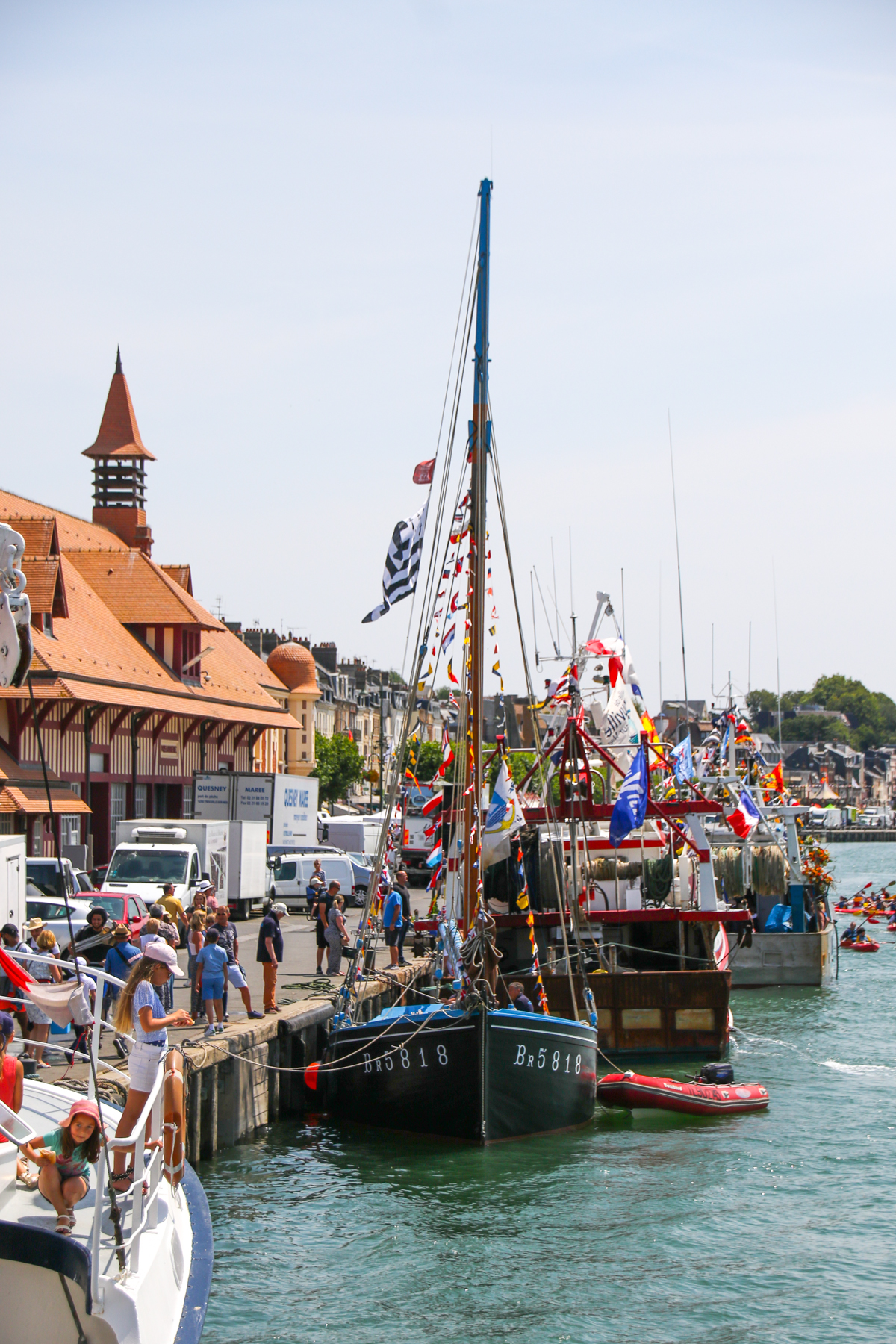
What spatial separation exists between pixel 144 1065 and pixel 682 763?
20.3 m

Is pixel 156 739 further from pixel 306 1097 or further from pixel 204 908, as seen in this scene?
pixel 306 1097

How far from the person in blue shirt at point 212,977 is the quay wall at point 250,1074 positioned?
28cm

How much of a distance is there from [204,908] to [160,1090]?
12.7m

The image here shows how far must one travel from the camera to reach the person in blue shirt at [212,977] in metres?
17.6

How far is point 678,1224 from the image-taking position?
15.0 m

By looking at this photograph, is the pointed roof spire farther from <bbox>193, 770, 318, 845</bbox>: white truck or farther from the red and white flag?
the red and white flag

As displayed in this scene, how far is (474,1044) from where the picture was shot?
1702 centimetres

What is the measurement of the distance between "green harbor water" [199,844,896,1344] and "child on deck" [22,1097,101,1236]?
12.1ft

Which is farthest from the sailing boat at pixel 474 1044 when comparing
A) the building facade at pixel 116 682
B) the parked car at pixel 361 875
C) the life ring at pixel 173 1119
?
the parked car at pixel 361 875

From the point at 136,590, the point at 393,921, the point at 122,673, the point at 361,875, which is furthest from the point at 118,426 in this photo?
the point at 393,921

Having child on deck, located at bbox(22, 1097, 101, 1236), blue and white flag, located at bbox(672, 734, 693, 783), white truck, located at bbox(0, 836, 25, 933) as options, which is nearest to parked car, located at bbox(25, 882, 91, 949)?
white truck, located at bbox(0, 836, 25, 933)

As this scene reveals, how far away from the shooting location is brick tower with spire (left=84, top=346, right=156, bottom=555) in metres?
55.8

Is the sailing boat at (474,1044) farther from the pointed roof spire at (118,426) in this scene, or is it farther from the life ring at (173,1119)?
the pointed roof spire at (118,426)

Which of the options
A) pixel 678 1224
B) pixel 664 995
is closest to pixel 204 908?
pixel 664 995
